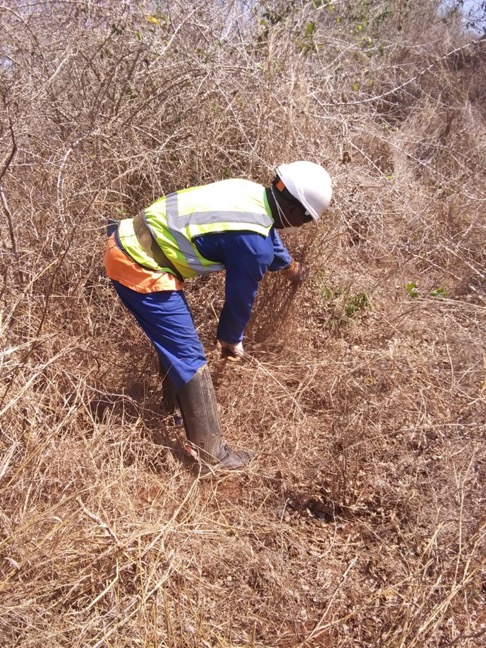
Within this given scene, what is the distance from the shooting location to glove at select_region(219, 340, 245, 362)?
2.78 metres

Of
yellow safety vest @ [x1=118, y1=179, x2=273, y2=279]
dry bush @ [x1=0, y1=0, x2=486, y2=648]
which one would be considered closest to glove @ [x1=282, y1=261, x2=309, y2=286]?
dry bush @ [x1=0, y1=0, x2=486, y2=648]

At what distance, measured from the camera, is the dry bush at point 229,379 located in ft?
6.22

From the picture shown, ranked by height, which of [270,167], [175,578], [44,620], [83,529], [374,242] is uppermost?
[270,167]

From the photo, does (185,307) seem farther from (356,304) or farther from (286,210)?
(356,304)

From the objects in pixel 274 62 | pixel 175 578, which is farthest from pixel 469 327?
pixel 175 578

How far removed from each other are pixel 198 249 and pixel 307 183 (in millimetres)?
566

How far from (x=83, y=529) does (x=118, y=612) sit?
298 mm

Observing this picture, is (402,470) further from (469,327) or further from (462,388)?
(469,327)

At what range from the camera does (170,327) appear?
8.16 feet

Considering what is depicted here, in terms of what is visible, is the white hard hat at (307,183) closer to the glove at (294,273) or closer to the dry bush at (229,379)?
the glove at (294,273)

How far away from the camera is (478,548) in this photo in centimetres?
210

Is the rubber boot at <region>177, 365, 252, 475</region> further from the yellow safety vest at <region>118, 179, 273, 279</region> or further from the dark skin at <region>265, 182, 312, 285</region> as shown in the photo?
the dark skin at <region>265, 182, 312, 285</region>

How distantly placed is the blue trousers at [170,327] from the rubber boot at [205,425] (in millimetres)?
61

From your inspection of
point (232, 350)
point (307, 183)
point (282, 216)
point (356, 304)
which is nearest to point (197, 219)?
point (282, 216)
